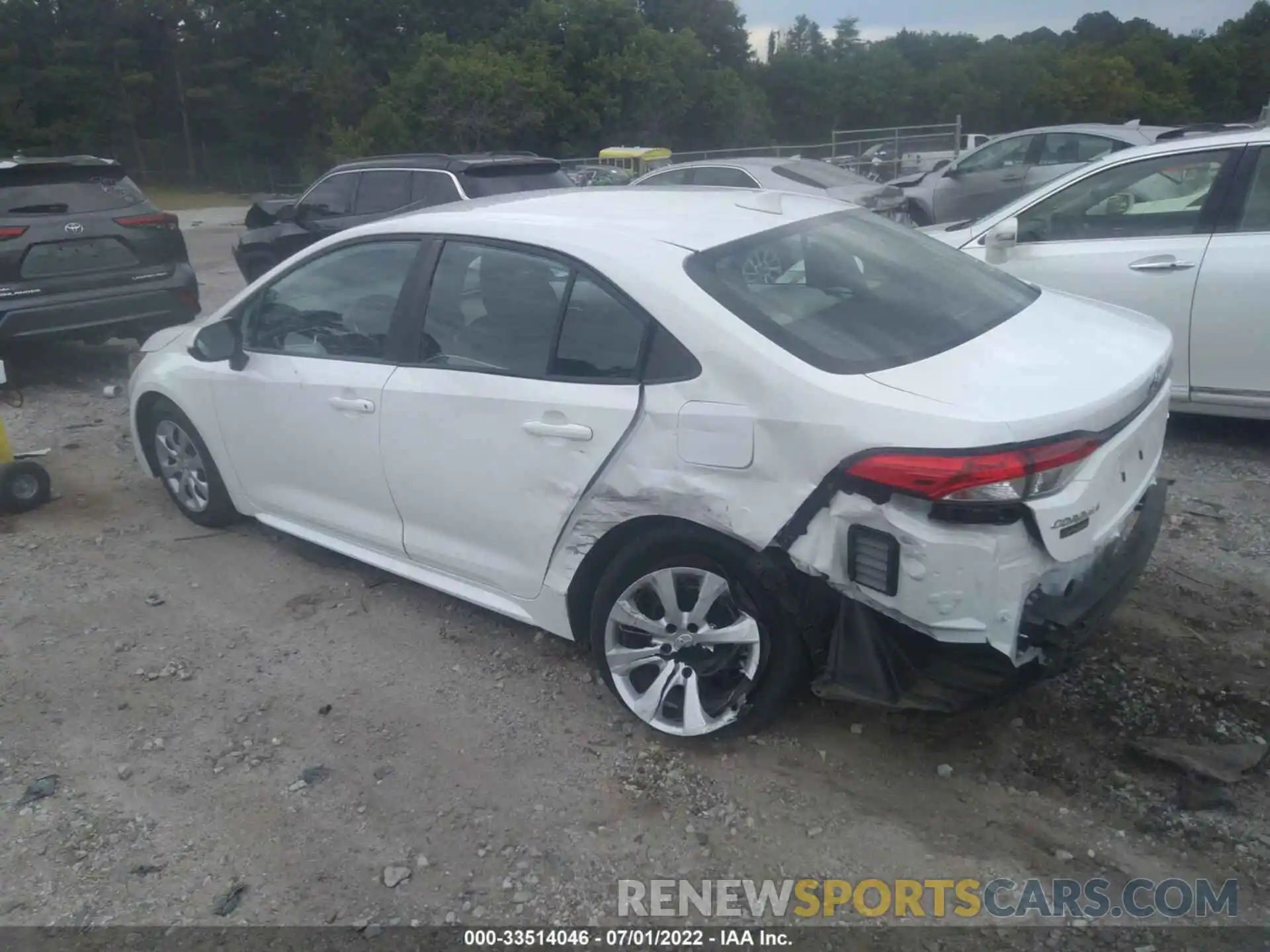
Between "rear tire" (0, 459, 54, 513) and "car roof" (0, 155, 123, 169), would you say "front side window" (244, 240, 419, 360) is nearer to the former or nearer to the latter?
"rear tire" (0, 459, 54, 513)

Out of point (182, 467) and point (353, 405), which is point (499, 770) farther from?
point (182, 467)

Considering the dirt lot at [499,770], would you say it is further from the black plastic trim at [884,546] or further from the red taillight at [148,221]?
the red taillight at [148,221]

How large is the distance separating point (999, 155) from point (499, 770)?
1278cm

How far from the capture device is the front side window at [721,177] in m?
12.8

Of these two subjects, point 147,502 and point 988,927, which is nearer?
point 988,927

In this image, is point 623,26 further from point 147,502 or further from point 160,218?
point 147,502

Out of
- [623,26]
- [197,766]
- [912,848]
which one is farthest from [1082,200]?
[623,26]

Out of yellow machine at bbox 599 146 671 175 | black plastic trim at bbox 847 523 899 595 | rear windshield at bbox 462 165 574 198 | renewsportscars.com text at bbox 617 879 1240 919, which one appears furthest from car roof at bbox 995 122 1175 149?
yellow machine at bbox 599 146 671 175

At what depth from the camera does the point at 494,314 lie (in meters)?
3.81

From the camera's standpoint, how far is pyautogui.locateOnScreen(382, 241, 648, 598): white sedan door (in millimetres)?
3424

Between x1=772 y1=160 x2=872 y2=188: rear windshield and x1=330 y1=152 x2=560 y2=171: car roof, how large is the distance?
11.1ft

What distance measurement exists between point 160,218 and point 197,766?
6.35 meters

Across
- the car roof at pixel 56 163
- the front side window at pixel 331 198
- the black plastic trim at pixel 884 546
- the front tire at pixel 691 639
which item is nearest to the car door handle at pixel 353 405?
the front tire at pixel 691 639

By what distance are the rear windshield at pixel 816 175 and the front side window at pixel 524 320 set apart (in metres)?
9.66
